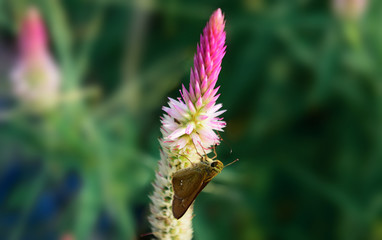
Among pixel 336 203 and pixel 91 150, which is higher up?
pixel 91 150

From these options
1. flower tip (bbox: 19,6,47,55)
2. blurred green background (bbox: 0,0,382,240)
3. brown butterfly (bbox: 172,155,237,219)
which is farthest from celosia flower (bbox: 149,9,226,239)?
blurred green background (bbox: 0,0,382,240)

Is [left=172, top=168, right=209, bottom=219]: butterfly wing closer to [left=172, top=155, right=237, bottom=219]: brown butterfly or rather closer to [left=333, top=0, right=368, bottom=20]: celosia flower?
[left=172, top=155, right=237, bottom=219]: brown butterfly

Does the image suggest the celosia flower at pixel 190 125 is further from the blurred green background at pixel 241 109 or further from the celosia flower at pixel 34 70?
the blurred green background at pixel 241 109

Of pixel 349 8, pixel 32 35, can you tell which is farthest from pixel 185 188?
pixel 349 8

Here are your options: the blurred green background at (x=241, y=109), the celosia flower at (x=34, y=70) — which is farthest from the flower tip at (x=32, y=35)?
the blurred green background at (x=241, y=109)

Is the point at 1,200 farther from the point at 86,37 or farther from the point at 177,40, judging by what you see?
the point at 177,40

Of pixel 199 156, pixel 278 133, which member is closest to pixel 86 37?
pixel 278 133
